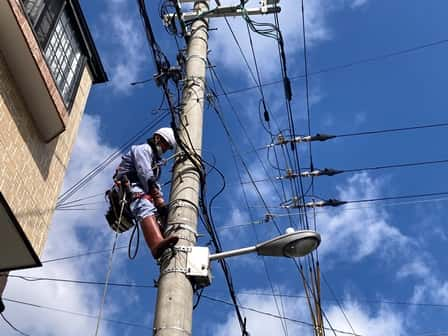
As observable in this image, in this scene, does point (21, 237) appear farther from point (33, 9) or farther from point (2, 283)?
point (33, 9)

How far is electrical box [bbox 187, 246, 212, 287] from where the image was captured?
3711 millimetres

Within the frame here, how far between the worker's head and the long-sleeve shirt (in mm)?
144

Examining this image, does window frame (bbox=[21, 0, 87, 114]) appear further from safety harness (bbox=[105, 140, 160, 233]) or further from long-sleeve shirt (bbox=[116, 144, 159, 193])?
safety harness (bbox=[105, 140, 160, 233])

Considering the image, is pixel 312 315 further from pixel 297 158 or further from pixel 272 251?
pixel 272 251

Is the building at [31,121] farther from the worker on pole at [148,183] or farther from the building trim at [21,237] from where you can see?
the worker on pole at [148,183]

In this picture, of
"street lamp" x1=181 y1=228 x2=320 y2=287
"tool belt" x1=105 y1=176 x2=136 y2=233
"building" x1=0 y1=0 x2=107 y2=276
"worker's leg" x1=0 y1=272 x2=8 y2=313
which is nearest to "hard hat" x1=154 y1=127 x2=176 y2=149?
"tool belt" x1=105 y1=176 x2=136 y2=233

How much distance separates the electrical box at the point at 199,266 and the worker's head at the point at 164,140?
1.46 metres

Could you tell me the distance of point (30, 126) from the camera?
6863 millimetres

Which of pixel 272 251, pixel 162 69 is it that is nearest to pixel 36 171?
pixel 162 69

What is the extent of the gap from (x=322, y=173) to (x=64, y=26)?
6.60 meters

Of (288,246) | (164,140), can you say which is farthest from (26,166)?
(288,246)

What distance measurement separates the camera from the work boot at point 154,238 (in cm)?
381

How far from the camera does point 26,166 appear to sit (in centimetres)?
661

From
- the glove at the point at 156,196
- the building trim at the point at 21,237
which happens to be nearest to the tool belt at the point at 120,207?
the glove at the point at 156,196
